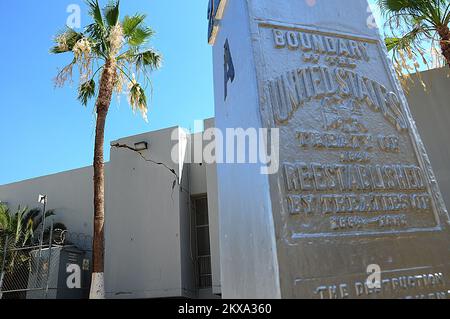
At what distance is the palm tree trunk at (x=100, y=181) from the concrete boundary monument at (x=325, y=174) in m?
6.58

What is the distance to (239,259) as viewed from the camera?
8.04 ft

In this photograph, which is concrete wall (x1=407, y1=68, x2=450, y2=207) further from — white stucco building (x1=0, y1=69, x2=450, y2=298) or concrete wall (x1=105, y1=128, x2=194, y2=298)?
concrete wall (x1=105, y1=128, x2=194, y2=298)

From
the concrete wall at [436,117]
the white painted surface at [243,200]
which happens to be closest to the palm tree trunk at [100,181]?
the white painted surface at [243,200]

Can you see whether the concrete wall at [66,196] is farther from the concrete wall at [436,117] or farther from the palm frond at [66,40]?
the concrete wall at [436,117]

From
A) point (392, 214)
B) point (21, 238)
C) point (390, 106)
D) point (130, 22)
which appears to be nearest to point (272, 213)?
point (392, 214)

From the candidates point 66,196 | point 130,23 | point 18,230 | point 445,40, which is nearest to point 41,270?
point 18,230

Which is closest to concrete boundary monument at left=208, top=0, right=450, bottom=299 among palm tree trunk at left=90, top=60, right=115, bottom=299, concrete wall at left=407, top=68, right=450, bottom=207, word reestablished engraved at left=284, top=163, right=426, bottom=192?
word reestablished engraved at left=284, top=163, right=426, bottom=192

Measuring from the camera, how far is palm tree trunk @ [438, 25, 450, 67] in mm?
8219

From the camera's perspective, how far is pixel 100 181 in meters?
9.29

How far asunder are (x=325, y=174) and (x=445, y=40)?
7913 mm

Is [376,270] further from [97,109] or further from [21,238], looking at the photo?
[21,238]

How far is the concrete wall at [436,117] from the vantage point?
8664 millimetres

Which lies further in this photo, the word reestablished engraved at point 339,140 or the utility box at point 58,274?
the utility box at point 58,274
